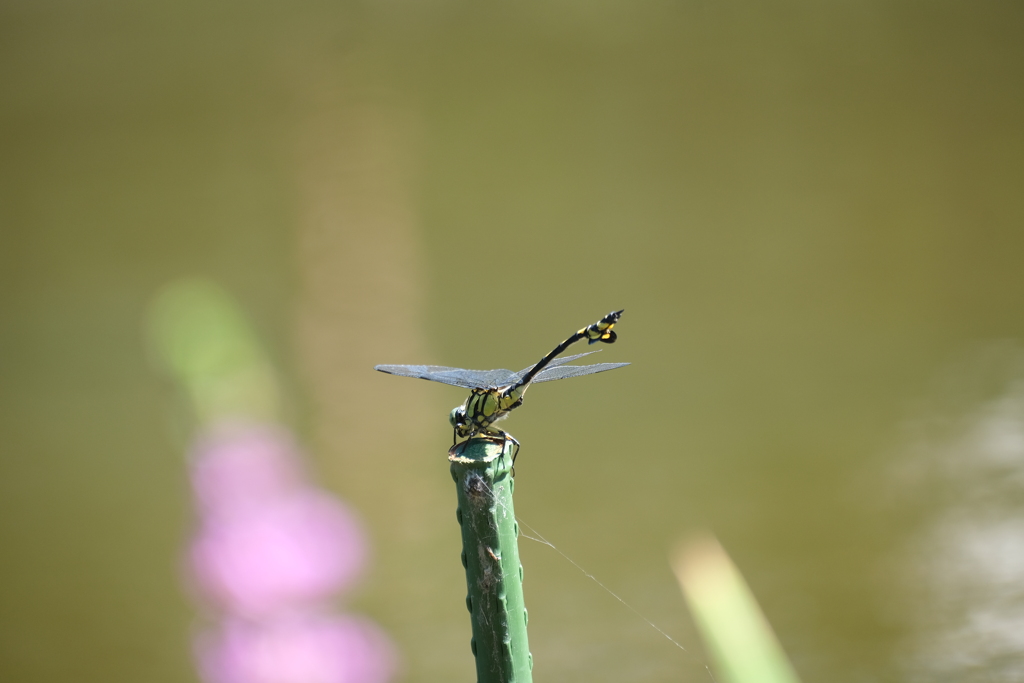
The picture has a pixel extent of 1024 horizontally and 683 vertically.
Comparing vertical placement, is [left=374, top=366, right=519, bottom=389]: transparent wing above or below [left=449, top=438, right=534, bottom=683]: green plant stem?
above

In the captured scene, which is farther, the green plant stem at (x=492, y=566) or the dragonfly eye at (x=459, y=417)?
the dragonfly eye at (x=459, y=417)

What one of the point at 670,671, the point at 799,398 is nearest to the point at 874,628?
the point at 670,671

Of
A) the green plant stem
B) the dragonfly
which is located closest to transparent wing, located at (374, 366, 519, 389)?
the dragonfly

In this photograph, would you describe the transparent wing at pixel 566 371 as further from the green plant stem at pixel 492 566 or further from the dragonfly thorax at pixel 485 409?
the green plant stem at pixel 492 566

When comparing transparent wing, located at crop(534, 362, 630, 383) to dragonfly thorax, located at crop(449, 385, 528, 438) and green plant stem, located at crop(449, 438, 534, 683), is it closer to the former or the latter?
dragonfly thorax, located at crop(449, 385, 528, 438)

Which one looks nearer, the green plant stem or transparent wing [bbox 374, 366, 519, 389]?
the green plant stem

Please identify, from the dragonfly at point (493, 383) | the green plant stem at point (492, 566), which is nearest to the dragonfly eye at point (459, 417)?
the dragonfly at point (493, 383)

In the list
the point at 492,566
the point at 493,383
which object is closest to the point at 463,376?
the point at 493,383

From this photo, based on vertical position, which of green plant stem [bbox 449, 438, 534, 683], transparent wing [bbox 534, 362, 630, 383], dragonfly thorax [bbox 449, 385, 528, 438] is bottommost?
green plant stem [bbox 449, 438, 534, 683]
